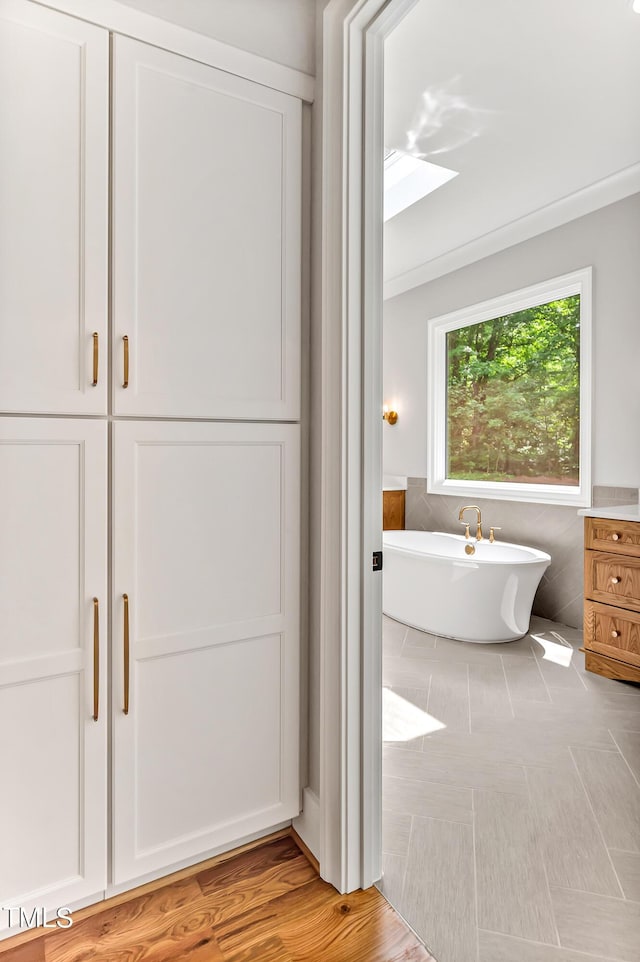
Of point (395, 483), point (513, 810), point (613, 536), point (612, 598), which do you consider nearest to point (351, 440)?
point (513, 810)

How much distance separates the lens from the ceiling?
2.09 m

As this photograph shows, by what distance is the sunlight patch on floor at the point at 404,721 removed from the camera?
7.88ft

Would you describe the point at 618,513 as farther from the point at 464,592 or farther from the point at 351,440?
the point at 351,440

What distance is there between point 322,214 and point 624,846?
83.0 inches

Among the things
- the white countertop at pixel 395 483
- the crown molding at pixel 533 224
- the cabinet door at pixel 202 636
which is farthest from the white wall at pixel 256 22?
the white countertop at pixel 395 483

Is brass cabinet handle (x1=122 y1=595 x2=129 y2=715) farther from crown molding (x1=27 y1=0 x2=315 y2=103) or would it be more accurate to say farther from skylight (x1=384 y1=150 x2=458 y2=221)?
skylight (x1=384 y1=150 x2=458 y2=221)

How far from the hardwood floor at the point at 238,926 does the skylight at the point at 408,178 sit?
3251 millimetres

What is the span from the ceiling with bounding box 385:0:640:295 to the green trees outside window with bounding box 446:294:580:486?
0.71 meters

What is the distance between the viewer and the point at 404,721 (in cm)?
251

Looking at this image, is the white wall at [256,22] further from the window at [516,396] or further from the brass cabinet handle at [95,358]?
the window at [516,396]

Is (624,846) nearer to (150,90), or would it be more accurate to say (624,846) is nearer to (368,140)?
(368,140)

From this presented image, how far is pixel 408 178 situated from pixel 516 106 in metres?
0.89

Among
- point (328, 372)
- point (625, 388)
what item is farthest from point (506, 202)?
point (328, 372)

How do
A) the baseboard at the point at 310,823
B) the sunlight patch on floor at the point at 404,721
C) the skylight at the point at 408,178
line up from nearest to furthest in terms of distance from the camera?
the baseboard at the point at 310,823 < the sunlight patch on floor at the point at 404,721 < the skylight at the point at 408,178
